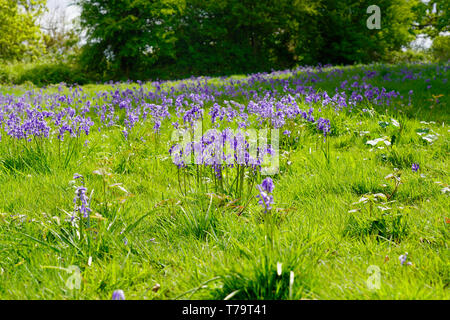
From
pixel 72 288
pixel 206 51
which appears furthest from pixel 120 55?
pixel 72 288

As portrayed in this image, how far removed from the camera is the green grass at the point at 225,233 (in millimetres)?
2031

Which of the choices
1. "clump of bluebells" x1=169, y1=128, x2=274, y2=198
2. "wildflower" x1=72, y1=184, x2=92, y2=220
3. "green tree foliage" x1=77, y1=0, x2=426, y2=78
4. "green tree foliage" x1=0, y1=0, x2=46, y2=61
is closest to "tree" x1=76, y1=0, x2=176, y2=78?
"green tree foliage" x1=77, y1=0, x2=426, y2=78

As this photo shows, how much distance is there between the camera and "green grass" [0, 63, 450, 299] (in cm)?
203

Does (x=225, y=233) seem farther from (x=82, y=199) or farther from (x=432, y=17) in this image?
(x=432, y=17)

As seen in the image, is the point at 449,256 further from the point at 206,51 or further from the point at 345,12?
→ the point at 345,12

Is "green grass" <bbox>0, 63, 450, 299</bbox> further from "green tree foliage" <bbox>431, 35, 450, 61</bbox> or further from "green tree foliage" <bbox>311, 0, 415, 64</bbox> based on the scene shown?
"green tree foliage" <bbox>431, 35, 450, 61</bbox>

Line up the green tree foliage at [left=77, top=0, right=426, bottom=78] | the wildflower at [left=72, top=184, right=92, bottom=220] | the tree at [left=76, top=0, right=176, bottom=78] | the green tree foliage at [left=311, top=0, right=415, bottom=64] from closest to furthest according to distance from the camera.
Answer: the wildflower at [left=72, top=184, right=92, bottom=220], the tree at [left=76, top=0, right=176, bottom=78], the green tree foliage at [left=77, top=0, right=426, bottom=78], the green tree foliage at [left=311, top=0, right=415, bottom=64]

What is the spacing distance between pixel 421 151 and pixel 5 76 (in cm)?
2198

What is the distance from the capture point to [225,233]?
263cm

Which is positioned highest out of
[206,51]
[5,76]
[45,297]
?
[206,51]

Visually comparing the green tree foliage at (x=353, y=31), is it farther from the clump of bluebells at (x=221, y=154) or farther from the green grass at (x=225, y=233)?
the clump of bluebells at (x=221, y=154)

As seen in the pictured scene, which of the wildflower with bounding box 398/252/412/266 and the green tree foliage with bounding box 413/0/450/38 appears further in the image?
the green tree foliage with bounding box 413/0/450/38

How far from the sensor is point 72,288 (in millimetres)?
2006

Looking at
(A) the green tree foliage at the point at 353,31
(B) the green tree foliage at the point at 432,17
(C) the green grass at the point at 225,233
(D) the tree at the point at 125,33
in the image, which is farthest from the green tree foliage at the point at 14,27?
(B) the green tree foliage at the point at 432,17
